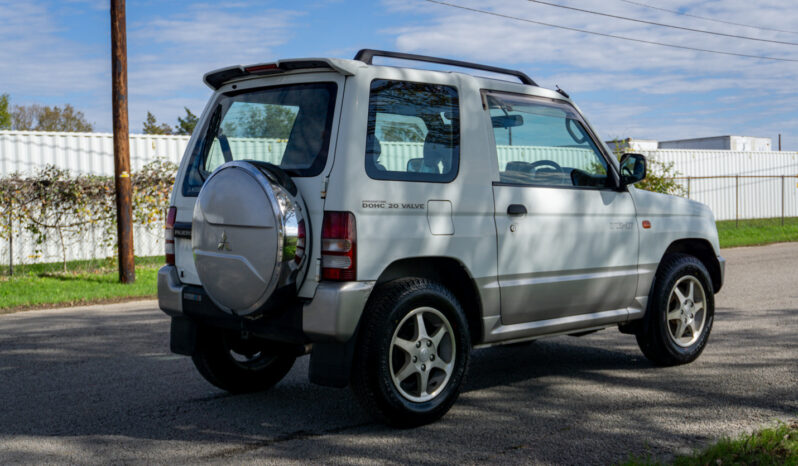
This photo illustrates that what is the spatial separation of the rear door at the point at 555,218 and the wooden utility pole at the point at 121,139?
9149 millimetres

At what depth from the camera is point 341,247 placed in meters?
4.50

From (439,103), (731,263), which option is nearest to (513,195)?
(439,103)

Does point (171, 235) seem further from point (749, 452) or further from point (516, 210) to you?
point (749, 452)

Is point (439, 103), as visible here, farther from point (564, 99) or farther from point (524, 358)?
point (524, 358)

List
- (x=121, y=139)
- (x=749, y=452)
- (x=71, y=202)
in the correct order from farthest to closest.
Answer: (x=71, y=202), (x=121, y=139), (x=749, y=452)

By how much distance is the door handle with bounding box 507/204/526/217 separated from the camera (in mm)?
5308

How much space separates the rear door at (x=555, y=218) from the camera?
5371 mm

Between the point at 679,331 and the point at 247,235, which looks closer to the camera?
the point at 247,235

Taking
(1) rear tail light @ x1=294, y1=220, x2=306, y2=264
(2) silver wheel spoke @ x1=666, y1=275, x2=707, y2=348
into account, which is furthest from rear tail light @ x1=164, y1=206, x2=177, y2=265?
(2) silver wheel spoke @ x1=666, y1=275, x2=707, y2=348

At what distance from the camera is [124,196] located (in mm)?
13430

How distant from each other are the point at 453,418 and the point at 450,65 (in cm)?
234

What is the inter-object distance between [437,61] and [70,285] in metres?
9.91

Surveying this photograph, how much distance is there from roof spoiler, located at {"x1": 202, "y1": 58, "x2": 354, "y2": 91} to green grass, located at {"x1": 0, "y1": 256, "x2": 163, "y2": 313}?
23.2ft

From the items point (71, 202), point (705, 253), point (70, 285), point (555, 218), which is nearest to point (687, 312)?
point (705, 253)
